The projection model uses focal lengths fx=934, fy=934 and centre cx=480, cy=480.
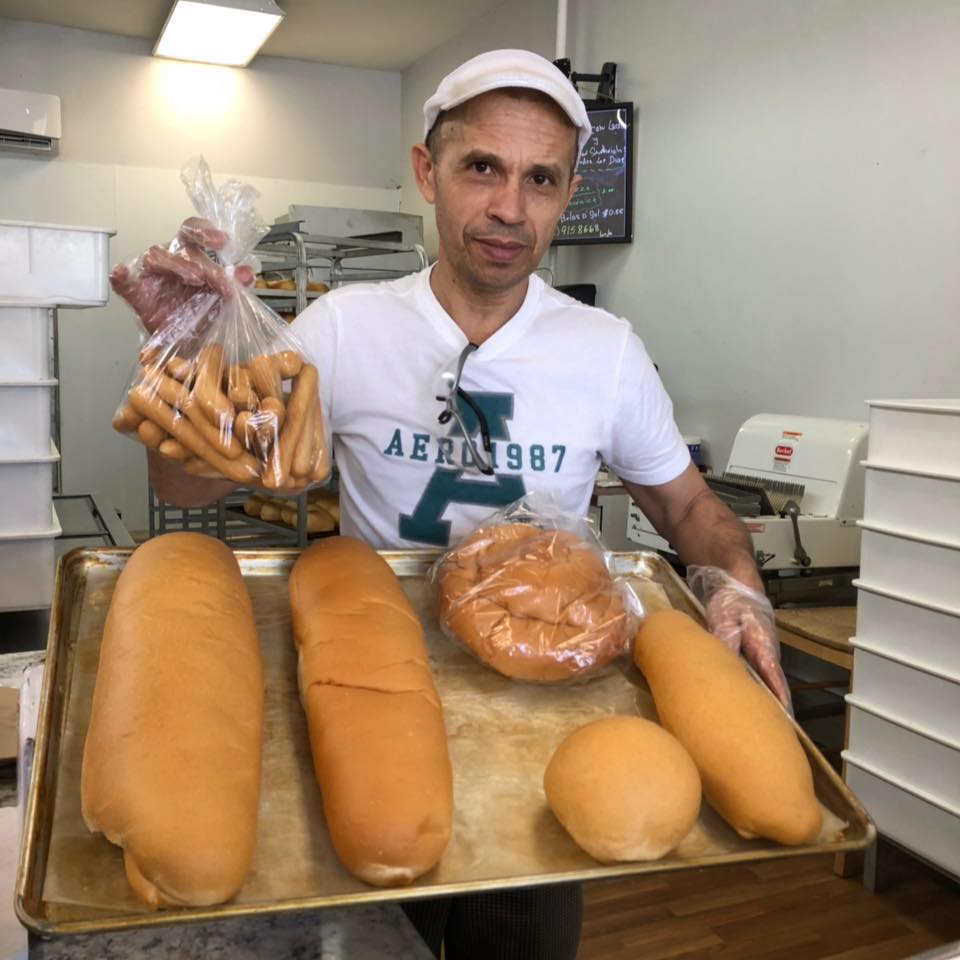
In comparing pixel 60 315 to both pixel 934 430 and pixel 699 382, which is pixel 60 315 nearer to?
pixel 699 382

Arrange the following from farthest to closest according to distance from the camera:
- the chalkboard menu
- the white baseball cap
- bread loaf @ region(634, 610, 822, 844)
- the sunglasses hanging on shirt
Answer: the chalkboard menu
the sunglasses hanging on shirt
the white baseball cap
bread loaf @ region(634, 610, 822, 844)

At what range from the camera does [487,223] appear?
52.1 inches

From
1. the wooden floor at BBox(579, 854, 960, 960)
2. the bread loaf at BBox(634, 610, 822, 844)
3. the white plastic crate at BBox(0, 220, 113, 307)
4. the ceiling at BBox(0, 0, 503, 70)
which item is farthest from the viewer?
the ceiling at BBox(0, 0, 503, 70)

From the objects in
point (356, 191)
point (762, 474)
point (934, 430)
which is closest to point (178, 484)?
point (934, 430)

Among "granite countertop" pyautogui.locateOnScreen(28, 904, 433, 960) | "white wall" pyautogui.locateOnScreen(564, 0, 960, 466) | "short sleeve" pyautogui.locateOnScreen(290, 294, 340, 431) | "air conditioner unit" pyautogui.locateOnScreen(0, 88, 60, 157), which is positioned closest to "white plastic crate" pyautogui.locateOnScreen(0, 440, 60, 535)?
"short sleeve" pyautogui.locateOnScreen(290, 294, 340, 431)

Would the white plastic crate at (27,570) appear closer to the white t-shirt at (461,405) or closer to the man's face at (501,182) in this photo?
the white t-shirt at (461,405)

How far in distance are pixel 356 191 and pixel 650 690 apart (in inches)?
231

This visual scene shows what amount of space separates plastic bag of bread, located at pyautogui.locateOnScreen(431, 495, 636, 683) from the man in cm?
25

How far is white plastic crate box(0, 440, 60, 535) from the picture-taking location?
1887 mm

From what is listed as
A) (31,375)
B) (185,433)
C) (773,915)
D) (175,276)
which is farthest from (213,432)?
(773,915)

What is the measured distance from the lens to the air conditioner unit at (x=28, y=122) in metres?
5.12

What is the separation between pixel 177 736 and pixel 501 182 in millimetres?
892

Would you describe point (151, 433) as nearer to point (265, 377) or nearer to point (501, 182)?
point (265, 377)

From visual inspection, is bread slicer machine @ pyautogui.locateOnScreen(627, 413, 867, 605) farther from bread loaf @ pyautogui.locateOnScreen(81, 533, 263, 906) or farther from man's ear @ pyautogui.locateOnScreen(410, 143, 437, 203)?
bread loaf @ pyautogui.locateOnScreen(81, 533, 263, 906)
